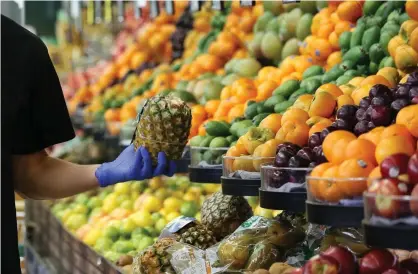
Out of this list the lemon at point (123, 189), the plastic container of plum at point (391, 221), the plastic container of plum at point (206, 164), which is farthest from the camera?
the lemon at point (123, 189)

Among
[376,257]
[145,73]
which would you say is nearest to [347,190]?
[376,257]

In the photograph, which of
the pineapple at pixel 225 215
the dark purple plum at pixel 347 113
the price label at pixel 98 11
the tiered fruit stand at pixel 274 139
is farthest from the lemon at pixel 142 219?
the price label at pixel 98 11

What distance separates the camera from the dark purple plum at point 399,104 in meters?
2.54

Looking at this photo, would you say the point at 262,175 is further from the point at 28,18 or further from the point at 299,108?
the point at 28,18

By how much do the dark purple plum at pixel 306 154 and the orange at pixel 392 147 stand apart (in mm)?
362

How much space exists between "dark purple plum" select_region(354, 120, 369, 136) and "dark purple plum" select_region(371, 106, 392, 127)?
0.03 meters

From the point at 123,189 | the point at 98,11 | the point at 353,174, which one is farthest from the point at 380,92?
the point at 98,11

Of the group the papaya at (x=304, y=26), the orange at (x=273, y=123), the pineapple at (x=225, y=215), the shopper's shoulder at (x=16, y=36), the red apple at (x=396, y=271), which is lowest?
the pineapple at (x=225, y=215)

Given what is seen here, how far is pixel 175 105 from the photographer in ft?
10.6

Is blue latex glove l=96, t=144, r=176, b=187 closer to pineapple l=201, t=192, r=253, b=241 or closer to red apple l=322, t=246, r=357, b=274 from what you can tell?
pineapple l=201, t=192, r=253, b=241

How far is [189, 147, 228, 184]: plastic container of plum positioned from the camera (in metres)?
3.55

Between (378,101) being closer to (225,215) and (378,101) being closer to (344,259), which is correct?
(344,259)

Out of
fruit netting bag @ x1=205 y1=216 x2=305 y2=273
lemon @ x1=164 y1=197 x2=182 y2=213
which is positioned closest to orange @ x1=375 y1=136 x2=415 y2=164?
fruit netting bag @ x1=205 y1=216 x2=305 y2=273

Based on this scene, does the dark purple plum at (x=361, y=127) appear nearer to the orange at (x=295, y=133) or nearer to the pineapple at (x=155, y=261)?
the orange at (x=295, y=133)
